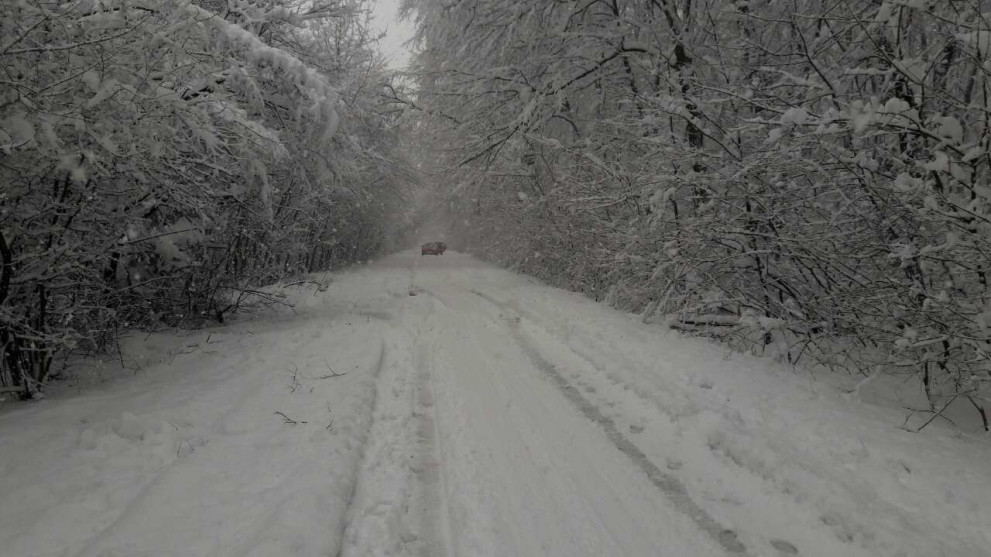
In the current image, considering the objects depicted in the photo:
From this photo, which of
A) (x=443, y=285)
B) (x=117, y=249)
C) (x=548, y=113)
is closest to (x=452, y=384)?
(x=117, y=249)

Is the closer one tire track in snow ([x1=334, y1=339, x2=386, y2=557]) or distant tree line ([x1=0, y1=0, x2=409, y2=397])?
tire track in snow ([x1=334, y1=339, x2=386, y2=557])

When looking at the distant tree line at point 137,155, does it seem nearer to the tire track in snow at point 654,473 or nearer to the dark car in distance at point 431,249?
the tire track in snow at point 654,473

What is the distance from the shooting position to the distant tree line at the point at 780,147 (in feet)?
13.0

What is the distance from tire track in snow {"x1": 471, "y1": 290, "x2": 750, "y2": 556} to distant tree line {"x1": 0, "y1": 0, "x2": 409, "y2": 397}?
4.68m

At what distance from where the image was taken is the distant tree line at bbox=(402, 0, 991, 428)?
396 centimetres

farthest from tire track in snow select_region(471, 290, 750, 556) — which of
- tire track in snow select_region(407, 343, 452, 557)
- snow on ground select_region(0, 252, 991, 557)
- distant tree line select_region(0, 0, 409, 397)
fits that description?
distant tree line select_region(0, 0, 409, 397)

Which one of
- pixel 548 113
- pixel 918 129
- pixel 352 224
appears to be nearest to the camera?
pixel 918 129

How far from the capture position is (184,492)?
348 cm

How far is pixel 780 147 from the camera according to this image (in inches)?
199

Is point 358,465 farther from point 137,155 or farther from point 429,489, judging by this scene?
point 137,155

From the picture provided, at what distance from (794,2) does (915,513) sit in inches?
241

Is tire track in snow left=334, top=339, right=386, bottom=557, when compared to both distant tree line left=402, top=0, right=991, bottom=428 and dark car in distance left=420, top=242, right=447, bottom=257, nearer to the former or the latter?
distant tree line left=402, top=0, right=991, bottom=428

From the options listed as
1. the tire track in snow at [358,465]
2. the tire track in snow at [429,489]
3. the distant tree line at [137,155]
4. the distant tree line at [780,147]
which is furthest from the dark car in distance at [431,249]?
the tire track in snow at [429,489]

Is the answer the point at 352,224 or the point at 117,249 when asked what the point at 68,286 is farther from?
the point at 352,224
